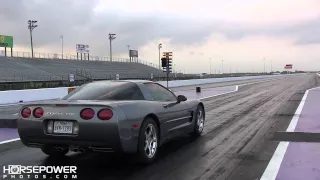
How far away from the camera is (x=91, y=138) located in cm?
527

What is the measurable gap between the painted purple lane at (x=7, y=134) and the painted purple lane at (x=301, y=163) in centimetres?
620

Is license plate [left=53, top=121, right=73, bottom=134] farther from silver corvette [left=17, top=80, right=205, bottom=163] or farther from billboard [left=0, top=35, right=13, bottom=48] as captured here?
billboard [left=0, top=35, right=13, bottom=48]

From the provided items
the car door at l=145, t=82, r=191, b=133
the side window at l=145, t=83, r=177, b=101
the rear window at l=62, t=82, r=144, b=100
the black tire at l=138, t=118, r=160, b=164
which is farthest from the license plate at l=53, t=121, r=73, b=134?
the side window at l=145, t=83, r=177, b=101

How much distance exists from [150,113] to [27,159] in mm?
2300

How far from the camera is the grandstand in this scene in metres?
49.6

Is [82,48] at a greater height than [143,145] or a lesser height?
greater

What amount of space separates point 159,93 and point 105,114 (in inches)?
72.1

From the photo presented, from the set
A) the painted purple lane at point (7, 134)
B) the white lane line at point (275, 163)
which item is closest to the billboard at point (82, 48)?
the painted purple lane at point (7, 134)

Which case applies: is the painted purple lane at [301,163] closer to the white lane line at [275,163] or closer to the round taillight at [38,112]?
the white lane line at [275,163]

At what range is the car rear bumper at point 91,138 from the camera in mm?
5234

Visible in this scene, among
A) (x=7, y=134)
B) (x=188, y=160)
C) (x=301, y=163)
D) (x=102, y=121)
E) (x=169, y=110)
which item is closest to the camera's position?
(x=102, y=121)

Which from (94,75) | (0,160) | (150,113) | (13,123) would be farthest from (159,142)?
(94,75)

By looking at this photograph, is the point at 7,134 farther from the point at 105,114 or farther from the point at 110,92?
the point at 105,114

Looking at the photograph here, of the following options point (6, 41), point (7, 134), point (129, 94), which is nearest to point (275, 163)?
point (129, 94)
